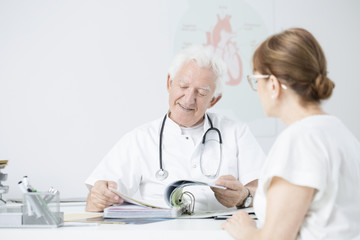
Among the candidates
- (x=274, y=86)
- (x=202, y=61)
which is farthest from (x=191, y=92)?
(x=274, y=86)

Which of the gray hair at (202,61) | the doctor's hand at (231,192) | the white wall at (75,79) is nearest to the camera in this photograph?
the doctor's hand at (231,192)

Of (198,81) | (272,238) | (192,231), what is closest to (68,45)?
(198,81)

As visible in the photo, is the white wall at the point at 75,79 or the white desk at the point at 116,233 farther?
the white wall at the point at 75,79

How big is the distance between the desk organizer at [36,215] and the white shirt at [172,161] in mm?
711

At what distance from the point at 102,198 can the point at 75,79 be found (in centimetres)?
169

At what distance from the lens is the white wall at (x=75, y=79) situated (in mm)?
3297

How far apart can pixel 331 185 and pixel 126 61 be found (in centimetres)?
247

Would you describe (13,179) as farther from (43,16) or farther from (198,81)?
(198,81)

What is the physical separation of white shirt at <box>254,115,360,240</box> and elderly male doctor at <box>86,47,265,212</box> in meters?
0.99

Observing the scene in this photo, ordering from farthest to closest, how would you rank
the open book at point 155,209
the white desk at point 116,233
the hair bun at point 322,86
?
the open book at point 155,209 < the white desk at point 116,233 < the hair bun at point 322,86

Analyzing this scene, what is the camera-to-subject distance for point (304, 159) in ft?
3.68

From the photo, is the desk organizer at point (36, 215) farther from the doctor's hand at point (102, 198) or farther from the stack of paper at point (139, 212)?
the doctor's hand at point (102, 198)

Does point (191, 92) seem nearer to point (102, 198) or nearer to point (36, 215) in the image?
point (102, 198)

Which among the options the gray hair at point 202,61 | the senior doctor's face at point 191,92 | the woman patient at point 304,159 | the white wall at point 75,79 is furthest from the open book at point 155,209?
the white wall at point 75,79
